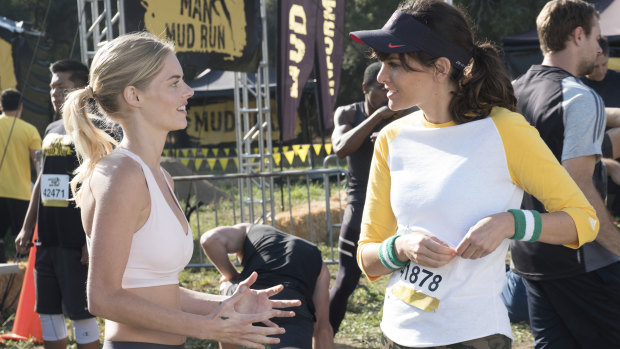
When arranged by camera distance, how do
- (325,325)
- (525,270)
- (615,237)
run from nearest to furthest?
(615,237) < (525,270) < (325,325)

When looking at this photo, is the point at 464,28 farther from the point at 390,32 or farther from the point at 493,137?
the point at 493,137

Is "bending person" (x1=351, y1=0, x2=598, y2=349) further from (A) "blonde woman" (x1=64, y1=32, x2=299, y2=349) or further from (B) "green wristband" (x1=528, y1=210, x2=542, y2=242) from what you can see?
(A) "blonde woman" (x1=64, y1=32, x2=299, y2=349)

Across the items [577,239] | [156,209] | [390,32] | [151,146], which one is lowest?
[577,239]

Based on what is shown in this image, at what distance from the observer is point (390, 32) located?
186 centimetres

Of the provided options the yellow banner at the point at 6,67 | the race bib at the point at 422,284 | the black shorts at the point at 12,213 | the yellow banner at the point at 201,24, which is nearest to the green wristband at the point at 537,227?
the race bib at the point at 422,284

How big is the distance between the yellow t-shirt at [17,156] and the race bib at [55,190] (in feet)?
11.2

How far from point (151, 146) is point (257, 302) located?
536 millimetres

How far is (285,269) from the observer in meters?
3.71

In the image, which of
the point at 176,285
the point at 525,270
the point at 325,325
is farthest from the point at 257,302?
the point at 325,325

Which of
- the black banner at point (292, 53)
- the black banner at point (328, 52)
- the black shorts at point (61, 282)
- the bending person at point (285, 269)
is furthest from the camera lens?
the black banner at point (328, 52)

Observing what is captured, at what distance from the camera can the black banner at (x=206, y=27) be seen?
5519 mm

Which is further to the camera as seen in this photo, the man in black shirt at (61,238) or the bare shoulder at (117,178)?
the man in black shirt at (61,238)

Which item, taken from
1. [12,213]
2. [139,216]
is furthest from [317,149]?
[139,216]

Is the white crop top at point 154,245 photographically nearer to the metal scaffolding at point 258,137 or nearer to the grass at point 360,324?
the grass at point 360,324
